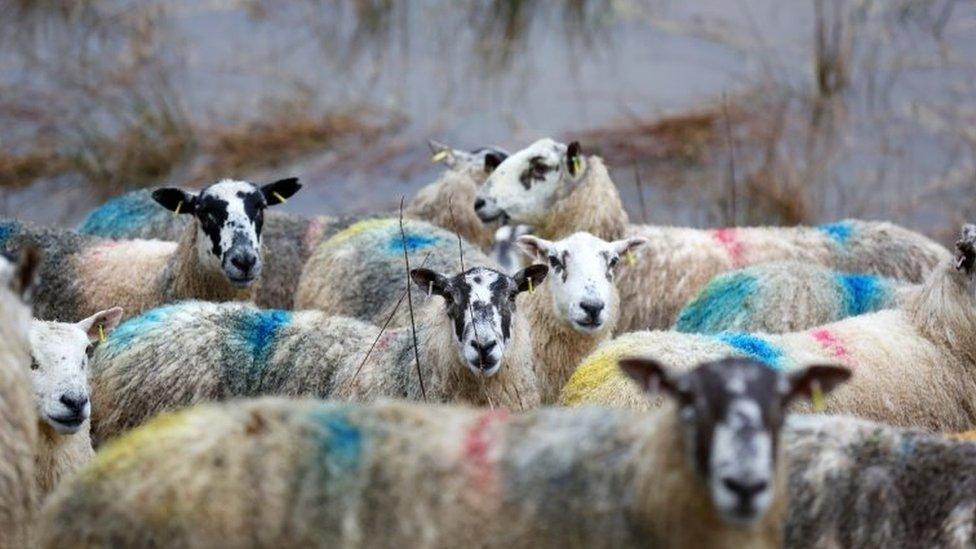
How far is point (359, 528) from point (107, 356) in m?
2.51

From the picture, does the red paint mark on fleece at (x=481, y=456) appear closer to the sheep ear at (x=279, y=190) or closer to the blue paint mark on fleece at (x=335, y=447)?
the blue paint mark on fleece at (x=335, y=447)

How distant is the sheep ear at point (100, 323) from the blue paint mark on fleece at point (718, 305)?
2.52 m

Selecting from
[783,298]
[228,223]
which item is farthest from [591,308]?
[228,223]

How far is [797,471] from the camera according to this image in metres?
4.73

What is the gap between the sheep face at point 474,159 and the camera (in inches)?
365

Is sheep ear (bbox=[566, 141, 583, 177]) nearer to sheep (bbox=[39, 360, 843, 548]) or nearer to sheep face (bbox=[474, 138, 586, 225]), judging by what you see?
sheep face (bbox=[474, 138, 586, 225])

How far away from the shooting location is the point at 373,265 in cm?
769

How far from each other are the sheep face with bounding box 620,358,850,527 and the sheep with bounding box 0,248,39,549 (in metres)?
1.75

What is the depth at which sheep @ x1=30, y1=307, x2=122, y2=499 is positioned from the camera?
5504mm

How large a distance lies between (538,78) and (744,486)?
30.4 ft

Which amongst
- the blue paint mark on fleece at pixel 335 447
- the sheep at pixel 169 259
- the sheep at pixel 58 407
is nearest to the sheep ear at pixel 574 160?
the sheep at pixel 169 259

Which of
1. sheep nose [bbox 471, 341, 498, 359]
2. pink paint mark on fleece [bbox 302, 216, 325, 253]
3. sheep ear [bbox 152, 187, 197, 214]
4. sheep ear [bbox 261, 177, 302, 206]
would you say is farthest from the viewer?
pink paint mark on fleece [bbox 302, 216, 325, 253]

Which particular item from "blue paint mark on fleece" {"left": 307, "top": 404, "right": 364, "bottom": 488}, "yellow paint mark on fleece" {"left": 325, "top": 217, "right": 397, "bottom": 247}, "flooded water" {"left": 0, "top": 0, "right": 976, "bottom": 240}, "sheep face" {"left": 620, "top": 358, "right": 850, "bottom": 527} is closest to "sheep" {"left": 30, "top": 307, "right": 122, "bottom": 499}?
"blue paint mark on fleece" {"left": 307, "top": 404, "right": 364, "bottom": 488}

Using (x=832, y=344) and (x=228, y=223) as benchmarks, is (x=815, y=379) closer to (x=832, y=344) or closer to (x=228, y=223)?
(x=832, y=344)
